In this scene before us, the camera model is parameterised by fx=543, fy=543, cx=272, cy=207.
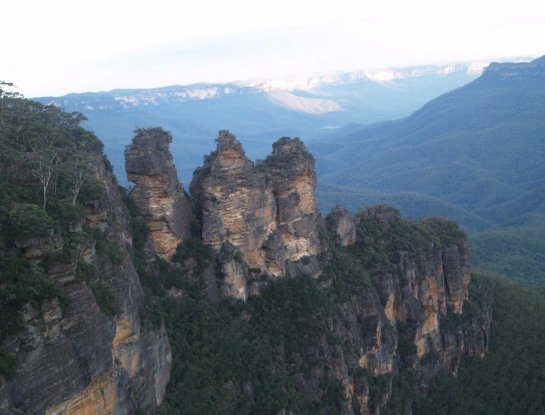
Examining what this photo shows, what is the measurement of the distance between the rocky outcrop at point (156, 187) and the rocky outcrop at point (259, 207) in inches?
112

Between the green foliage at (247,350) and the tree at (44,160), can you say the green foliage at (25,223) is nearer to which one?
the tree at (44,160)

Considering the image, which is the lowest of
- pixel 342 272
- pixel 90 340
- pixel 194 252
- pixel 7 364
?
pixel 342 272

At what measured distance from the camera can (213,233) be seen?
36250 mm

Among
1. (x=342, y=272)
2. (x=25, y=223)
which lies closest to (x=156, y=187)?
(x=25, y=223)

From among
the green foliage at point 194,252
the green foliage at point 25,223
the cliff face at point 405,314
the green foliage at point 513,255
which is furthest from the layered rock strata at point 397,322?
the green foliage at point 513,255

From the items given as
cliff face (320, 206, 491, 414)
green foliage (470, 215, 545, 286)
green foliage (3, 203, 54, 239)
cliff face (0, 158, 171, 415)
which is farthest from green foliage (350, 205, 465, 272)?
green foliage (3, 203, 54, 239)

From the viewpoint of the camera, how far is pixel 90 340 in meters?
20.5

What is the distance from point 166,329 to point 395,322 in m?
23.0

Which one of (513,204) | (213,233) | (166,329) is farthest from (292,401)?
(513,204)

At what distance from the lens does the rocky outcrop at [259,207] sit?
119 ft

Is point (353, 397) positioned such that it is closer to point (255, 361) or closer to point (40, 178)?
point (255, 361)

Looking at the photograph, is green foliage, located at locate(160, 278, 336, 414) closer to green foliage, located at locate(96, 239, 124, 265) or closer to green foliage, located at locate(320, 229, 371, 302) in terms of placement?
green foliage, located at locate(320, 229, 371, 302)

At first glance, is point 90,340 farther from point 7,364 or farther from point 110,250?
point 110,250

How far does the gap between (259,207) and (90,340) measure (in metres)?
19.4
